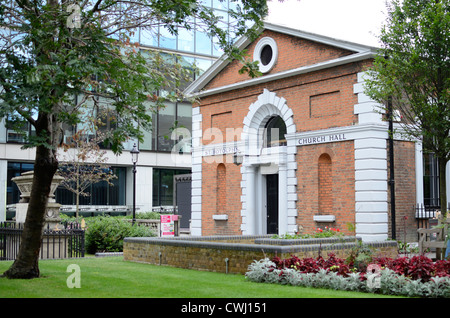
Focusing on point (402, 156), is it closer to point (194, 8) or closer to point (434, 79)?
point (434, 79)

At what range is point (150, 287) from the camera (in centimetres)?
1084

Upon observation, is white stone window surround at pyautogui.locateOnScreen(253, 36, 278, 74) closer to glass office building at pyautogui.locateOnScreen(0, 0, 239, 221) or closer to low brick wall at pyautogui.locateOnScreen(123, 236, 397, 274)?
low brick wall at pyautogui.locateOnScreen(123, 236, 397, 274)

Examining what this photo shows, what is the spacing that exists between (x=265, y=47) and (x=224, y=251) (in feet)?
42.2

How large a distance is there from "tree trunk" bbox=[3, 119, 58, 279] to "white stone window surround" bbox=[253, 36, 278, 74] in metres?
13.8

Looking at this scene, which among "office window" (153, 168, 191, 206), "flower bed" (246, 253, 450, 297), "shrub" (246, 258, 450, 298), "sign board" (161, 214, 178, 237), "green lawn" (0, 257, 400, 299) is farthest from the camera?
"office window" (153, 168, 191, 206)

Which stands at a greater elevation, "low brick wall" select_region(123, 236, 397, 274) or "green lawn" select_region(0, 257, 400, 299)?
"low brick wall" select_region(123, 236, 397, 274)

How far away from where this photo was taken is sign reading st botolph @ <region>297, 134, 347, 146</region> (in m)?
20.9

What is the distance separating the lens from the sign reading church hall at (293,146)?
2006cm

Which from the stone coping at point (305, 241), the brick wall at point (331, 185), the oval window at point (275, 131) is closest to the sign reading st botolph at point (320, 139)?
the brick wall at point (331, 185)

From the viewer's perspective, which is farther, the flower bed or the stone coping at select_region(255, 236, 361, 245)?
the stone coping at select_region(255, 236, 361, 245)

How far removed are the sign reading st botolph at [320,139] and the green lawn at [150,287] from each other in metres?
9.17

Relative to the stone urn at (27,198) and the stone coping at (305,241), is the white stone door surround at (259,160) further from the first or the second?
the stone urn at (27,198)

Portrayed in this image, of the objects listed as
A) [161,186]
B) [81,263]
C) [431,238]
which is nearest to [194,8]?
[81,263]

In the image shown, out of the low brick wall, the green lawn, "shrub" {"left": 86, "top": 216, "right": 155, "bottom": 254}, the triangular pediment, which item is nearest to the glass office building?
the triangular pediment
